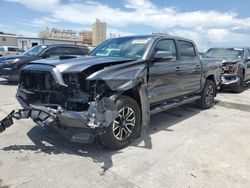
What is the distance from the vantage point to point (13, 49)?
2806cm

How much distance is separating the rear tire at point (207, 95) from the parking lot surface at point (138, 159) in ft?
5.49

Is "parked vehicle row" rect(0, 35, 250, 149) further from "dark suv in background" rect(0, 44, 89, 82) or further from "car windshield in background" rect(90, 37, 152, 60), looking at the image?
"dark suv in background" rect(0, 44, 89, 82)

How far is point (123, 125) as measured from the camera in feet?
14.3

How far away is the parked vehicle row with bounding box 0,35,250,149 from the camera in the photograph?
3.79 metres

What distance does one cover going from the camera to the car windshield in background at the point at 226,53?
449 inches

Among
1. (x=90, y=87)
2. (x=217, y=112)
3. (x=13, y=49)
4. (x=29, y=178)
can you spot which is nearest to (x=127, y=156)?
(x=90, y=87)

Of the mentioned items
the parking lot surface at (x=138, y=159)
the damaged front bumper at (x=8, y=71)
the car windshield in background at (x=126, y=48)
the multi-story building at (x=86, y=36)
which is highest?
the multi-story building at (x=86, y=36)

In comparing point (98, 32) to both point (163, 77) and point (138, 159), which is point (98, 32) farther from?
point (138, 159)

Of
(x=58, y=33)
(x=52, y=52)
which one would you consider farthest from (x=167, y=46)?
(x=58, y=33)

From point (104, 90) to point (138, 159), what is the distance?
3.73 ft

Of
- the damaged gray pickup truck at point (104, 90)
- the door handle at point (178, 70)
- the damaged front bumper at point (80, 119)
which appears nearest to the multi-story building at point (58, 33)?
the door handle at point (178, 70)

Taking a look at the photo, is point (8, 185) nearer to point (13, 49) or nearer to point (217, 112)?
point (217, 112)

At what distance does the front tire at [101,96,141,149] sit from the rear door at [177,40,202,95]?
6.12ft

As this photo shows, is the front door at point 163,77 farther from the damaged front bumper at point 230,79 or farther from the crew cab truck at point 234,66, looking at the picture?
the damaged front bumper at point 230,79
